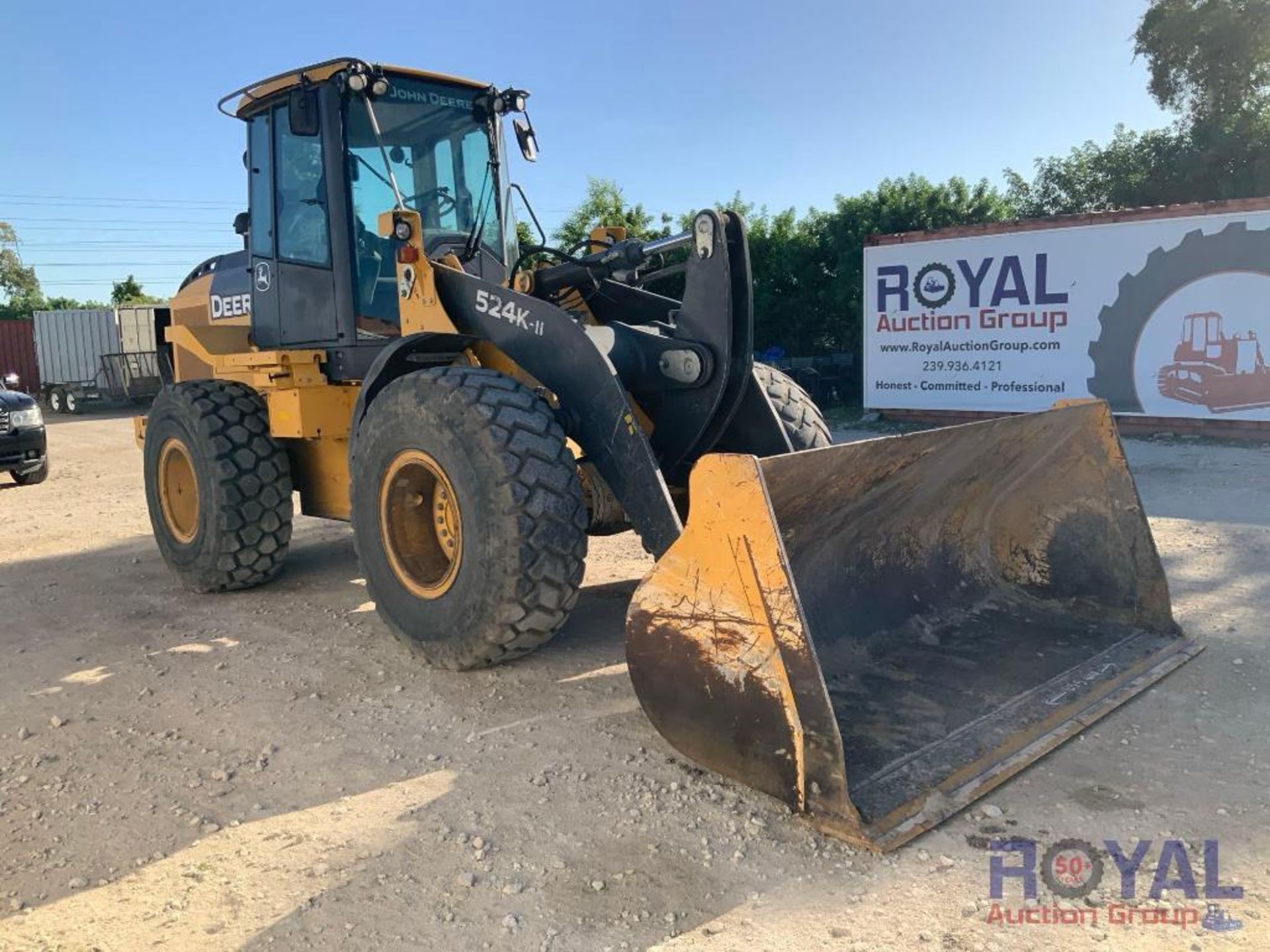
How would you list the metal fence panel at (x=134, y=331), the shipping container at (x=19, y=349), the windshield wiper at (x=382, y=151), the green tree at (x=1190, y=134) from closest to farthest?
1. the windshield wiper at (x=382, y=151)
2. the green tree at (x=1190, y=134)
3. the metal fence panel at (x=134, y=331)
4. the shipping container at (x=19, y=349)

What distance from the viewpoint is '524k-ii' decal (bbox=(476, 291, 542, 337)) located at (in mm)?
4504

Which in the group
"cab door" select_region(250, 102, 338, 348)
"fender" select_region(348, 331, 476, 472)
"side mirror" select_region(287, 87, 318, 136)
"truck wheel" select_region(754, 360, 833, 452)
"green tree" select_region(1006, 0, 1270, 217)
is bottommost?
"truck wheel" select_region(754, 360, 833, 452)

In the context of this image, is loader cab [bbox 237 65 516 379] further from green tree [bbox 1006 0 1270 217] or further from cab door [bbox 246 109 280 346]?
green tree [bbox 1006 0 1270 217]

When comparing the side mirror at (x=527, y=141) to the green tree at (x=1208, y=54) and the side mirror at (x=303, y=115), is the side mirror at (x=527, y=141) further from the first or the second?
the green tree at (x=1208, y=54)

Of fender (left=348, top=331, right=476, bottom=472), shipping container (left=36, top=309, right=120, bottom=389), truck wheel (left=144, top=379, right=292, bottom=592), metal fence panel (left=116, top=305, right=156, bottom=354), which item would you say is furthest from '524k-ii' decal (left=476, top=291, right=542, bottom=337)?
shipping container (left=36, top=309, right=120, bottom=389)

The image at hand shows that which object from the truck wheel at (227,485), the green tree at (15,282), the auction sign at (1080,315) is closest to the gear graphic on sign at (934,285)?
the auction sign at (1080,315)

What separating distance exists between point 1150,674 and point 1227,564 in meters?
2.50

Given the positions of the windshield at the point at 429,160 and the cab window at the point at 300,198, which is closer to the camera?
the windshield at the point at 429,160

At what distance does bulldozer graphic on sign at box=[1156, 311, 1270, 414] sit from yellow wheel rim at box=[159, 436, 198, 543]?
1130 centimetres

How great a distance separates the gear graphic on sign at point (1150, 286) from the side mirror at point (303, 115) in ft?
35.5

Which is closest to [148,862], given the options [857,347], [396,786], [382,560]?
[396,786]

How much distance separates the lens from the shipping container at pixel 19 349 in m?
27.8

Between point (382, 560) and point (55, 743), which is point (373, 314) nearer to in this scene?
point (382, 560)

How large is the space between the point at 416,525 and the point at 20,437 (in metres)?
8.66
